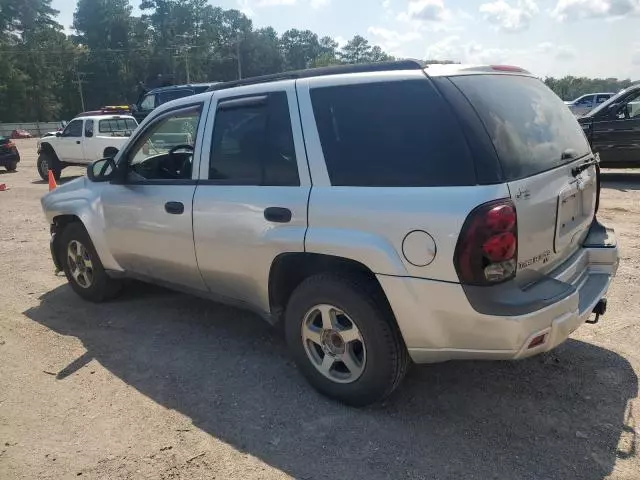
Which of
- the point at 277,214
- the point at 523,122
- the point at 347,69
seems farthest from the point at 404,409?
the point at 347,69

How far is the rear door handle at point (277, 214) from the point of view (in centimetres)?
332

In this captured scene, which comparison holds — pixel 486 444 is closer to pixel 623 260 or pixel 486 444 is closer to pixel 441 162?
pixel 441 162

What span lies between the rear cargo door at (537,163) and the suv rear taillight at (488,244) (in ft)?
0.26

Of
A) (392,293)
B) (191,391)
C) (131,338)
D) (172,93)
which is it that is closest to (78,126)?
(172,93)

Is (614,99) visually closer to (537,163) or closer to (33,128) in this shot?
(537,163)

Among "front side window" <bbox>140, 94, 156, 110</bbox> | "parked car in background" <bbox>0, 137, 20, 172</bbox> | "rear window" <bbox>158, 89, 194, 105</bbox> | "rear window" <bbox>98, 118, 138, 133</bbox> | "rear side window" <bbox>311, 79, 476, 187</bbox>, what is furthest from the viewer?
"front side window" <bbox>140, 94, 156, 110</bbox>

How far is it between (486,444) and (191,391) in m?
1.86

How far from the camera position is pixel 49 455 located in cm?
305

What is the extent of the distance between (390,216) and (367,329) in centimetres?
65

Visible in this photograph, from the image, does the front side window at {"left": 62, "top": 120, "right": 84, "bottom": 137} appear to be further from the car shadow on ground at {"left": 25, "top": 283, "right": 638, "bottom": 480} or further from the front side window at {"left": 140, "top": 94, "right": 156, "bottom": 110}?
the car shadow on ground at {"left": 25, "top": 283, "right": 638, "bottom": 480}

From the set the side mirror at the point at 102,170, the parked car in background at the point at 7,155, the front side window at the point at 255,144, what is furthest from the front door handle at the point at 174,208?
the parked car in background at the point at 7,155

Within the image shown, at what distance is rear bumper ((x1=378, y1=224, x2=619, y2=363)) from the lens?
2711 millimetres

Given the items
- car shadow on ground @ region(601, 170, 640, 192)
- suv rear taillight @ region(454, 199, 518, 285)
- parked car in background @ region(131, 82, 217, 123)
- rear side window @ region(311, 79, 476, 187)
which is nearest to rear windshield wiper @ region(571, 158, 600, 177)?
suv rear taillight @ region(454, 199, 518, 285)

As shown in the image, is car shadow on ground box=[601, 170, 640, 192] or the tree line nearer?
car shadow on ground box=[601, 170, 640, 192]
